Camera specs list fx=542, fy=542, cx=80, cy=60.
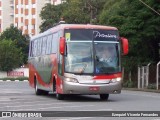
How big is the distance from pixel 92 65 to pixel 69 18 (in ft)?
171

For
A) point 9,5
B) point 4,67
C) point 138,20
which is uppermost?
point 9,5

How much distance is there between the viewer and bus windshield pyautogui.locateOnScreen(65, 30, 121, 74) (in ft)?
77.6

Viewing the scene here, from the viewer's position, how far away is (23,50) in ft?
355

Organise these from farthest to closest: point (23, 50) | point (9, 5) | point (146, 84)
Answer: point (9, 5)
point (23, 50)
point (146, 84)

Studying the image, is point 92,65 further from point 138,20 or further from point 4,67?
point 4,67

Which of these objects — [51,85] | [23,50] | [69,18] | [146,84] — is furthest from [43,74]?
[23,50]

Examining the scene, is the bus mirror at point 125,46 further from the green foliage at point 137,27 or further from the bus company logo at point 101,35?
the green foliage at point 137,27

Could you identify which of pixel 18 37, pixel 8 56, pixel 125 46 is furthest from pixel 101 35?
pixel 18 37

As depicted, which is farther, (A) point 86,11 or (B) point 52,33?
(A) point 86,11

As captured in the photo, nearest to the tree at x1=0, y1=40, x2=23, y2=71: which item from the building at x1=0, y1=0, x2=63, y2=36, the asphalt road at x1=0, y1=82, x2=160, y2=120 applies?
the building at x1=0, y1=0, x2=63, y2=36

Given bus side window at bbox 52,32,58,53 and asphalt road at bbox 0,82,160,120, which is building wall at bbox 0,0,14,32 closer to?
bus side window at bbox 52,32,58,53

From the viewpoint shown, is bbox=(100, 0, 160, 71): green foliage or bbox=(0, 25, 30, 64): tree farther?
bbox=(0, 25, 30, 64): tree

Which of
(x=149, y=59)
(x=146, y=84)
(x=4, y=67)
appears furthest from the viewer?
(x=4, y=67)

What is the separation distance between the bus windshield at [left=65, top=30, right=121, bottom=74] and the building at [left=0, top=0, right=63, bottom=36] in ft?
297
